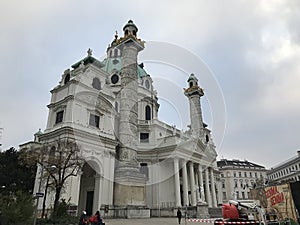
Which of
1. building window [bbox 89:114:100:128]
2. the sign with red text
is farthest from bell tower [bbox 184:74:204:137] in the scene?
the sign with red text

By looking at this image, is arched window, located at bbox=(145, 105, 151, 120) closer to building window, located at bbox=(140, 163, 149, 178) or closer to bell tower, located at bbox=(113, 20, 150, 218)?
building window, located at bbox=(140, 163, 149, 178)

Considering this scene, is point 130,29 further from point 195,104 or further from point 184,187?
point 195,104

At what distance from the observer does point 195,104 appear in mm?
51594

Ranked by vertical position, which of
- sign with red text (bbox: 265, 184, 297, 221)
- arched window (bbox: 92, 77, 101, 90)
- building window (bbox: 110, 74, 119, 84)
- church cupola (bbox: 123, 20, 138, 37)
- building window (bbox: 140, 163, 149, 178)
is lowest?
sign with red text (bbox: 265, 184, 297, 221)

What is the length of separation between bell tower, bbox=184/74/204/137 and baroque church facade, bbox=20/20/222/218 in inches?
192

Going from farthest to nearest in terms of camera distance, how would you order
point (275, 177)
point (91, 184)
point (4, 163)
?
point (275, 177), point (4, 163), point (91, 184)

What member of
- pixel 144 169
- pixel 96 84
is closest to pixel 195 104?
pixel 144 169

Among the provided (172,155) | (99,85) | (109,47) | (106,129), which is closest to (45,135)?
(106,129)

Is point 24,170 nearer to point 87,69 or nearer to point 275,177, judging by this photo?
point 87,69

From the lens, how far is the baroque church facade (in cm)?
2569

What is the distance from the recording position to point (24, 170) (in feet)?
A: 112

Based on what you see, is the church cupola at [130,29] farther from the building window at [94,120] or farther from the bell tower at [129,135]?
the building window at [94,120]

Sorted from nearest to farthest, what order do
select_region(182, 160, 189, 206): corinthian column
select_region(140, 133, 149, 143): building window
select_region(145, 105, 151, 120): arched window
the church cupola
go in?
the church cupola → select_region(182, 160, 189, 206): corinthian column → select_region(140, 133, 149, 143): building window → select_region(145, 105, 151, 120): arched window

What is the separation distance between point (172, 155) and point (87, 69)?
18050mm
